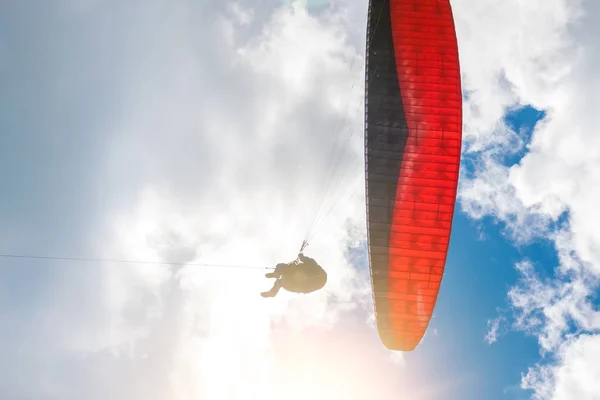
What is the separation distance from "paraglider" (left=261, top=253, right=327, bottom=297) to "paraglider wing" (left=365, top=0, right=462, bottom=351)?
1814 millimetres

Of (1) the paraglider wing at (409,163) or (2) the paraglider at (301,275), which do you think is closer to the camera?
(1) the paraglider wing at (409,163)

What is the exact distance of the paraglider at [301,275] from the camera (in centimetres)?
1407

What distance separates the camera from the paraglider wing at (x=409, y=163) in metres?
13.2

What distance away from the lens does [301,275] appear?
1405 cm

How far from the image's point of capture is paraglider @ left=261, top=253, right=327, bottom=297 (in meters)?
14.1

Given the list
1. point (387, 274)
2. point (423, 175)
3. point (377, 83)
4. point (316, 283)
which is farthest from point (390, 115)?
point (316, 283)

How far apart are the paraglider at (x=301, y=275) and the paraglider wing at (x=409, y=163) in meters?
1.81

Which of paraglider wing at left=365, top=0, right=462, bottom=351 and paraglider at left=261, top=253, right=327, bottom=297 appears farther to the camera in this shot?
paraglider at left=261, top=253, right=327, bottom=297

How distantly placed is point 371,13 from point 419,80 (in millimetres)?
2574

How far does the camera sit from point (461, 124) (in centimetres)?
1351

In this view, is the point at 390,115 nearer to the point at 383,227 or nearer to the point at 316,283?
the point at 383,227

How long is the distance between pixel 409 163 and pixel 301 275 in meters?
4.80

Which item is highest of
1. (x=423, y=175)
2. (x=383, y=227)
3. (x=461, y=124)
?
(x=461, y=124)

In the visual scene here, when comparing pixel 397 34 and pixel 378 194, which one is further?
pixel 397 34
